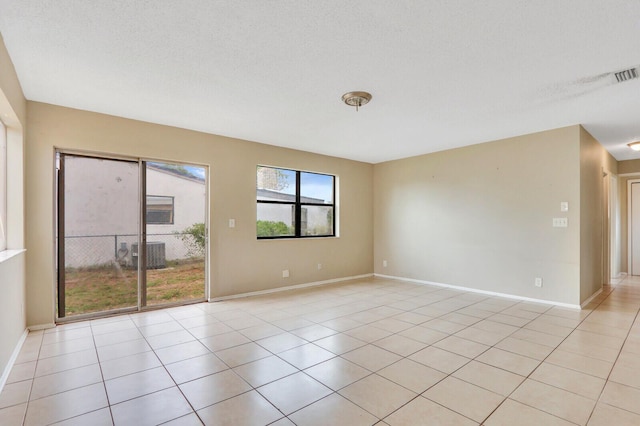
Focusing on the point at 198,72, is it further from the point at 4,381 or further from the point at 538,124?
the point at 538,124

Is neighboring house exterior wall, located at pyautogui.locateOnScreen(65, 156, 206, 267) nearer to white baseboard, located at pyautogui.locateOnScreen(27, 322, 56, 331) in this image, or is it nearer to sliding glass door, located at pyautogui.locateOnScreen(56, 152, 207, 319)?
sliding glass door, located at pyautogui.locateOnScreen(56, 152, 207, 319)

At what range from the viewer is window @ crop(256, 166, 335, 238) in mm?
5184

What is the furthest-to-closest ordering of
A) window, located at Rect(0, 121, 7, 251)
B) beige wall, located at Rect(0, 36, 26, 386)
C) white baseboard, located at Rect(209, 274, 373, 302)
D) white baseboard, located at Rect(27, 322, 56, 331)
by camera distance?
white baseboard, located at Rect(209, 274, 373, 302)
white baseboard, located at Rect(27, 322, 56, 331)
window, located at Rect(0, 121, 7, 251)
beige wall, located at Rect(0, 36, 26, 386)

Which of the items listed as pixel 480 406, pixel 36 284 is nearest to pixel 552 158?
pixel 480 406

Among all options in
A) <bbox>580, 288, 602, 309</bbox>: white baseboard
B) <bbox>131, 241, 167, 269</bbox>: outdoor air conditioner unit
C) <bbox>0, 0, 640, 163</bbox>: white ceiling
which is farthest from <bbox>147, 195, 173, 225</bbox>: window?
<bbox>580, 288, 602, 309</bbox>: white baseboard

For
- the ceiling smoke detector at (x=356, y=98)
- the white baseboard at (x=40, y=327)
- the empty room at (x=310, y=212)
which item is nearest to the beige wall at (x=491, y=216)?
the empty room at (x=310, y=212)

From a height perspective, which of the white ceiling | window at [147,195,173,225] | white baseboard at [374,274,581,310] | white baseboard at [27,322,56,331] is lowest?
white baseboard at [374,274,581,310]

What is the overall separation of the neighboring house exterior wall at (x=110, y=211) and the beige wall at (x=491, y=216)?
13.0 ft

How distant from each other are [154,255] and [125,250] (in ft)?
1.11

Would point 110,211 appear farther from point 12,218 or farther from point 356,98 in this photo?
point 356,98

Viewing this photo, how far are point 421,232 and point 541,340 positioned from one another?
295cm

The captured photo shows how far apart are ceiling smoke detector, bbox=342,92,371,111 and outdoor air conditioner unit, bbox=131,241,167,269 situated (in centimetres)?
302

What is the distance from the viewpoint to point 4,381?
2.24 m

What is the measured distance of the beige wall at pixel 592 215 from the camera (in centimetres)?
420
